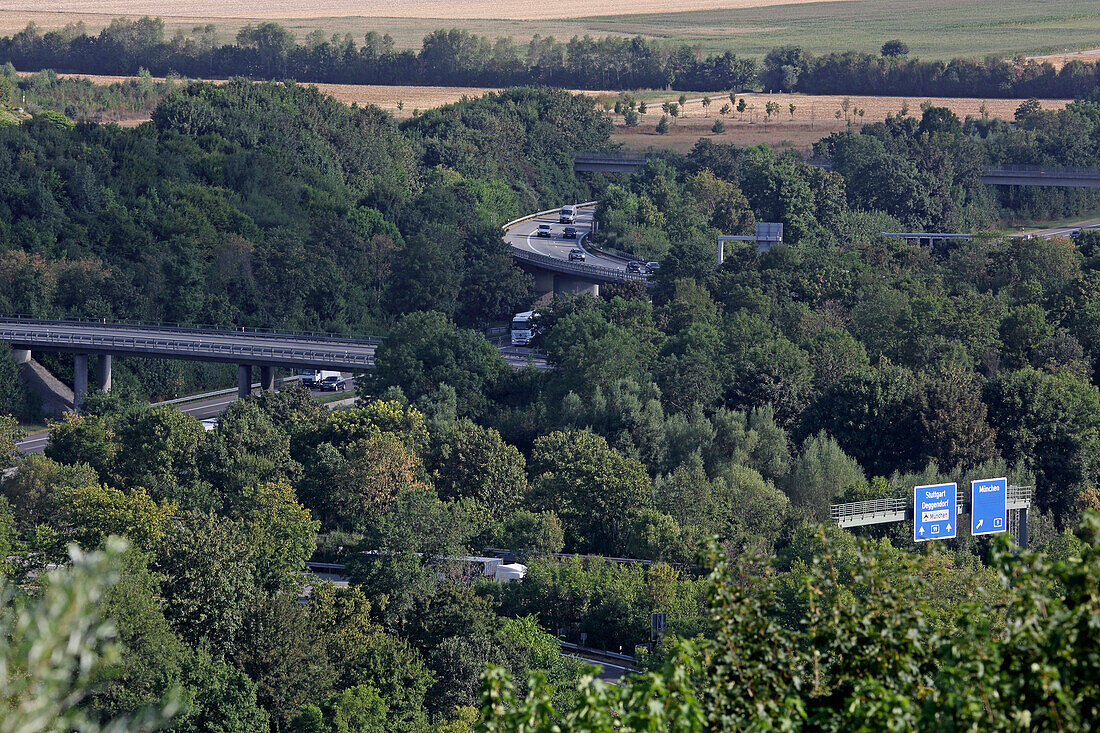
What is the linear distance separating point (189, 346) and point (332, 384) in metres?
9.93

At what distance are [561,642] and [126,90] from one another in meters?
156

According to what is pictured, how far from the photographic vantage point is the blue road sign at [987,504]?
176ft

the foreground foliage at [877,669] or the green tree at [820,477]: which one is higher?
the foreground foliage at [877,669]

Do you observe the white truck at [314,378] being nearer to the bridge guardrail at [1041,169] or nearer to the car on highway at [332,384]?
the car on highway at [332,384]

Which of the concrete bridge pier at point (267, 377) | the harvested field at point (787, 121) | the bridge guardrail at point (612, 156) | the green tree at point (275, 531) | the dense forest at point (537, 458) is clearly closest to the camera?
the dense forest at point (537, 458)

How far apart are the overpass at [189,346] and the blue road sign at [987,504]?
39.3 meters

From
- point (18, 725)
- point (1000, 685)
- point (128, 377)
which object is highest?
point (18, 725)

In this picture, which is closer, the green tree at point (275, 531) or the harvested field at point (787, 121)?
the green tree at point (275, 531)

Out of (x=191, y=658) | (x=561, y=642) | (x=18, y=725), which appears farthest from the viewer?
(x=561, y=642)

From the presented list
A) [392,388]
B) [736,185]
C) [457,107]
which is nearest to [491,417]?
[392,388]

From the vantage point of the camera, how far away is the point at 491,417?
7706cm

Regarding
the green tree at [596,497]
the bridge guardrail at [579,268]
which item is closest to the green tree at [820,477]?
the green tree at [596,497]

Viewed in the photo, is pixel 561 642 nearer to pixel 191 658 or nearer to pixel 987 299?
pixel 191 658

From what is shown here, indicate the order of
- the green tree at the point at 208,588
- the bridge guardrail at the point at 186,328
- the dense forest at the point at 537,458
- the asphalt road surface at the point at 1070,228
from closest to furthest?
the dense forest at the point at 537,458, the green tree at the point at 208,588, the bridge guardrail at the point at 186,328, the asphalt road surface at the point at 1070,228
